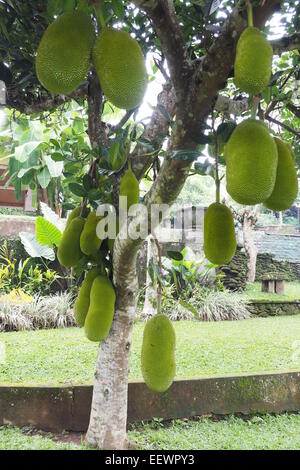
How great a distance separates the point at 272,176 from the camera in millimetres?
551

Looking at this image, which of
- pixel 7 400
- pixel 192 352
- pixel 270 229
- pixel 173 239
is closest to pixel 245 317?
pixel 173 239

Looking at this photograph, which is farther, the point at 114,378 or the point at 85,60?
the point at 114,378

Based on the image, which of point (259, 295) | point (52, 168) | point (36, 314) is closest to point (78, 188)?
point (36, 314)

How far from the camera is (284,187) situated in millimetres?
646

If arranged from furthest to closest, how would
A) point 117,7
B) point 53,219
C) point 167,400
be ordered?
1. point 53,219
2. point 167,400
3. point 117,7

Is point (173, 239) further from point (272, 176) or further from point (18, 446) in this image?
point (272, 176)

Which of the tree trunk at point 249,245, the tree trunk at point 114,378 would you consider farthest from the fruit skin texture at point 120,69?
the tree trunk at point 249,245

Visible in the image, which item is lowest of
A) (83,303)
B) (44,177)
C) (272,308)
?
(272,308)

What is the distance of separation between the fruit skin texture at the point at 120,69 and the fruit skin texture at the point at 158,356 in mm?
596

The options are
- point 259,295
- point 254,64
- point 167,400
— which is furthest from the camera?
point 259,295

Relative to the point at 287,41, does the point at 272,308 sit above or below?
below

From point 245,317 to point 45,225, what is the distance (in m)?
2.52

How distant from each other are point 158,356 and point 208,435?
1.04 meters

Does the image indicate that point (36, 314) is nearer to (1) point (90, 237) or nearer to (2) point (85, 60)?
(1) point (90, 237)
